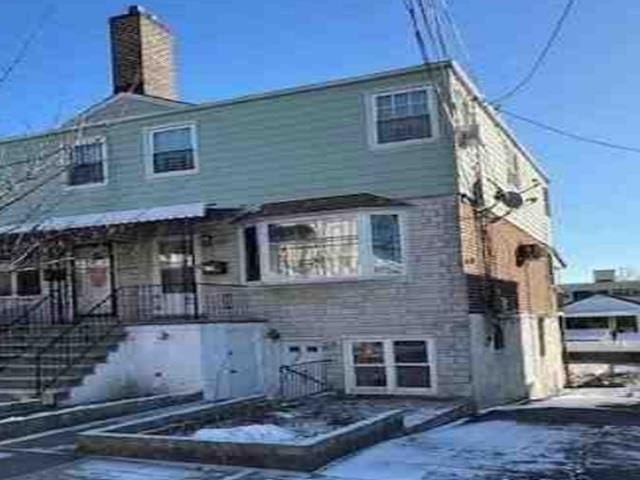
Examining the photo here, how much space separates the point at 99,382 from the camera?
17297 millimetres

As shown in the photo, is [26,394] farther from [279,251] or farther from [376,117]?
[376,117]

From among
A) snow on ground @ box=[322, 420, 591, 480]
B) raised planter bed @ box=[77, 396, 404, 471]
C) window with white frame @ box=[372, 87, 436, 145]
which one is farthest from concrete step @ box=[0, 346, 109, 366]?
snow on ground @ box=[322, 420, 591, 480]

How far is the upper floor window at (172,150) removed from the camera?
20.8 metres

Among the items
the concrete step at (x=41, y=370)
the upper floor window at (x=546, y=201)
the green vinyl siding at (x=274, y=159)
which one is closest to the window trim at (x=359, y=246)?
the green vinyl siding at (x=274, y=159)

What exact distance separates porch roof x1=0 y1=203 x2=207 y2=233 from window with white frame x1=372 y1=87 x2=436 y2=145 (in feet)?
13.5

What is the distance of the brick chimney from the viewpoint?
23422mm

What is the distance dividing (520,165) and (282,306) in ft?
34.9

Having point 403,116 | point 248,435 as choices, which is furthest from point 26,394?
point 403,116

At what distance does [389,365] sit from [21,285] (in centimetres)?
967

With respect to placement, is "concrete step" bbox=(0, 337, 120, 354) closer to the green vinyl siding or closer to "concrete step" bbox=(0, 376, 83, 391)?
"concrete step" bbox=(0, 376, 83, 391)

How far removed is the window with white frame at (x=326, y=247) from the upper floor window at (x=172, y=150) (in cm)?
238

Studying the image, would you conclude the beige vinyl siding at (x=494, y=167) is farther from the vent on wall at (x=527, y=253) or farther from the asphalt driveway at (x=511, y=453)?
the asphalt driveway at (x=511, y=453)

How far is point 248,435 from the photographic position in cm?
1123

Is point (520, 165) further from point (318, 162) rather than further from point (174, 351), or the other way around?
point (174, 351)
